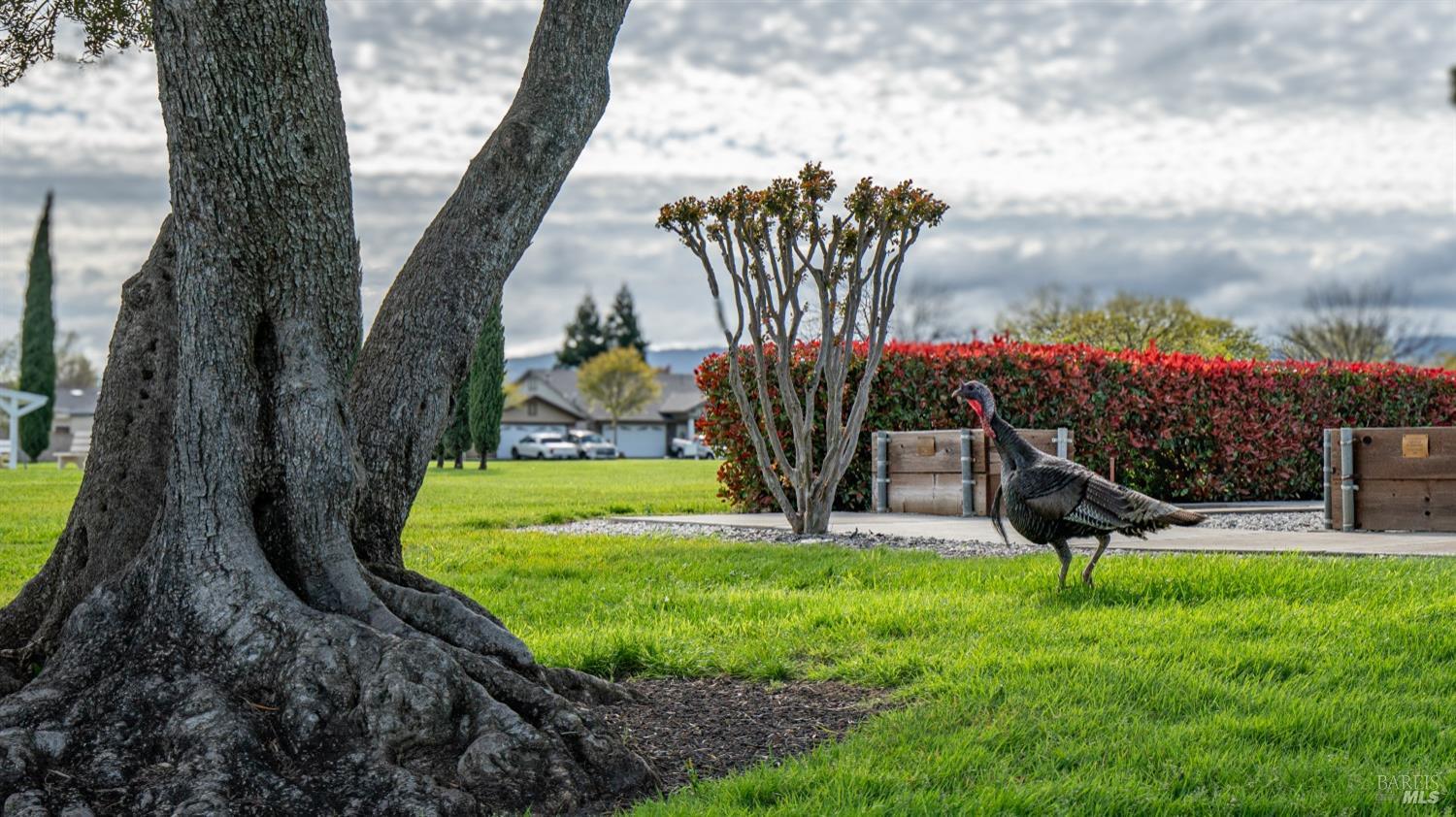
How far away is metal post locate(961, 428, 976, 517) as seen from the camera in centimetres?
1154

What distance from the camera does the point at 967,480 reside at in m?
11.6

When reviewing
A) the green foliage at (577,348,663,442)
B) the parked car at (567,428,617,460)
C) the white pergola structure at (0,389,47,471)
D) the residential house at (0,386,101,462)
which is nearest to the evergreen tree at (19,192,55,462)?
the white pergola structure at (0,389,47,471)

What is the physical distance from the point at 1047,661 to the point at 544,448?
56.7 meters

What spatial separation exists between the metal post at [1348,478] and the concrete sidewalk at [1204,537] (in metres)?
0.19

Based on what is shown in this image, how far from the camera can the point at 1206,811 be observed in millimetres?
3123

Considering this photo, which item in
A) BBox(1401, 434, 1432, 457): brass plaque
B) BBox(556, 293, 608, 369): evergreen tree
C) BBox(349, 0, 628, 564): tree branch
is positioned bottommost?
BBox(1401, 434, 1432, 457): brass plaque

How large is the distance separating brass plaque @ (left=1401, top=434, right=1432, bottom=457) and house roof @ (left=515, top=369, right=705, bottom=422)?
2805 inches

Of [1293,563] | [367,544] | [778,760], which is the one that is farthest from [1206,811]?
[1293,563]

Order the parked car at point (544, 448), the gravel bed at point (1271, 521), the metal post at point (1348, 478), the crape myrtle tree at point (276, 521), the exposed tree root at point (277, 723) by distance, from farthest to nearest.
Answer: the parked car at point (544, 448) < the gravel bed at point (1271, 521) < the metal post at point (1348, 478) < the crape myrtle tree at point (276, 521) < the exposed tree root at point (277, 723)

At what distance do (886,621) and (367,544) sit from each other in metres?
2.50

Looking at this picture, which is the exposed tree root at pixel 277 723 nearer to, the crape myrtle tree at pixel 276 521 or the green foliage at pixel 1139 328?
the crape myrtle tree at pixel 276 521

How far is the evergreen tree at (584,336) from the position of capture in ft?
268

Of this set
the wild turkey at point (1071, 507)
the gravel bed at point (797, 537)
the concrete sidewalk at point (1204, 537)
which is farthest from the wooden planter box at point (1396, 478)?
the wild turkey at point (1071, 507)

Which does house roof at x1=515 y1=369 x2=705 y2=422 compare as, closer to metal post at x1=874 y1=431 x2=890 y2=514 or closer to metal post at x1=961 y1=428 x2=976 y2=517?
metal post at x1=874 y1=431 x2=890 y2=514
